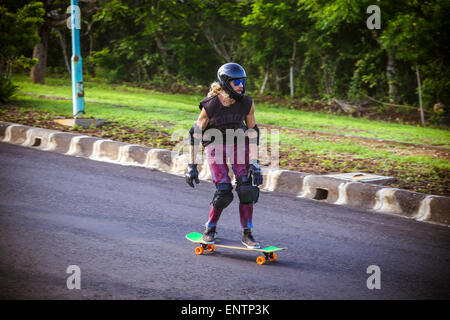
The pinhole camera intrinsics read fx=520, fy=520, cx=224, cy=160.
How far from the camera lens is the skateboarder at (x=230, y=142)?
176 inches

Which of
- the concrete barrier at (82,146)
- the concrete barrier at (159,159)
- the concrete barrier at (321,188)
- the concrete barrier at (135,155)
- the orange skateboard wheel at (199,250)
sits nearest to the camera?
the orange skateboard wheel at (199,250)

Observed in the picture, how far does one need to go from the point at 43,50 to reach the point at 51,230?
1612 centimetres

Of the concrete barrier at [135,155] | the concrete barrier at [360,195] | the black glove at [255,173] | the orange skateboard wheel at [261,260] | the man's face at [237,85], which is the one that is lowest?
the orange skateboard wheel at [261,260]

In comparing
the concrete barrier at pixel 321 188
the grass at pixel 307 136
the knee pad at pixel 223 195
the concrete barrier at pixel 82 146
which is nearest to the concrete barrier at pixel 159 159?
the grass at pixel 307 136

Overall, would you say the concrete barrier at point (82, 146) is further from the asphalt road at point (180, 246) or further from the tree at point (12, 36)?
the tree at point (12, 36)

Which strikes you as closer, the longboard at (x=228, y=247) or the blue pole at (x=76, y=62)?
the longboard at (x=228, y=247)

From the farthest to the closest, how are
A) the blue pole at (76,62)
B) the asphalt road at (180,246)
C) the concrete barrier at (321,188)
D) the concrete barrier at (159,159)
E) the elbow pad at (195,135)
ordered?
1. the blue pole at (76,62)
2. the concrete barrier at (159,159)
3. the concrete barrier at (321,188)
4. the elbow pad at (195,135)
5. the asphalt road at (180,246)

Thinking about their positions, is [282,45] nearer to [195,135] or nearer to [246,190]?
[195,135]

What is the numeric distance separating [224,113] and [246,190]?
0.69 meters

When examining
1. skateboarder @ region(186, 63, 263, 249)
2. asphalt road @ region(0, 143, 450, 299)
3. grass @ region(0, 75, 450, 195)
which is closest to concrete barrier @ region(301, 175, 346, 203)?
asphalt road @ region(0, 143, 450, 299)

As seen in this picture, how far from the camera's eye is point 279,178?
23.5 feet


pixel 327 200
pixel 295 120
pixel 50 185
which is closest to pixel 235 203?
pixel 327 200

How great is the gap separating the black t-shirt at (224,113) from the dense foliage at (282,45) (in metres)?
10.9

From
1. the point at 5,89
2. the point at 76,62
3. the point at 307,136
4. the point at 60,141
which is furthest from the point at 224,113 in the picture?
the point at 5,89
